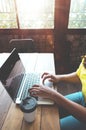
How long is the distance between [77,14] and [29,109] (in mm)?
1890

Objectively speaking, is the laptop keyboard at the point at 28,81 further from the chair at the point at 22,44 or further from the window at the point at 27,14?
the window at the point at 27,14

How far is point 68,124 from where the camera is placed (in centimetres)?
94

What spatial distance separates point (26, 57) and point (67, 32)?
0.98 meters

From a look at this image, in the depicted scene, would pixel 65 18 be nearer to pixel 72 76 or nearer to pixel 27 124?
pixel 72 76

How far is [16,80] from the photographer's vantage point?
3.19 ft

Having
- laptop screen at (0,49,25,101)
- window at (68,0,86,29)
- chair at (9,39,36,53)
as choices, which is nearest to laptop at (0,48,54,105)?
laptop screen at (0,49,25,101)

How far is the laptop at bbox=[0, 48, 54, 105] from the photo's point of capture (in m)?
0.84

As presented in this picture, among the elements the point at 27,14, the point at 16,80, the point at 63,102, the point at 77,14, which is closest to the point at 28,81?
the point at 16,80

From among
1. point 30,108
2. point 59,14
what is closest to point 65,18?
point 59,14

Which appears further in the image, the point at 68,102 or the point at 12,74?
the point at 12,74

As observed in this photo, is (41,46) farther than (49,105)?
Yes

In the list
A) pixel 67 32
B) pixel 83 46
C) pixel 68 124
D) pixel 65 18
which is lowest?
pixel 68 124

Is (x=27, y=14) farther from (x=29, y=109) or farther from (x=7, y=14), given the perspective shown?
(x=29, y=109)

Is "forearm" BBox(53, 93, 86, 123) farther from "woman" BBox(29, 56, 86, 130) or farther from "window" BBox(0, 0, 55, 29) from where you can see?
"window" BBox(0, 0, 55, 29)
